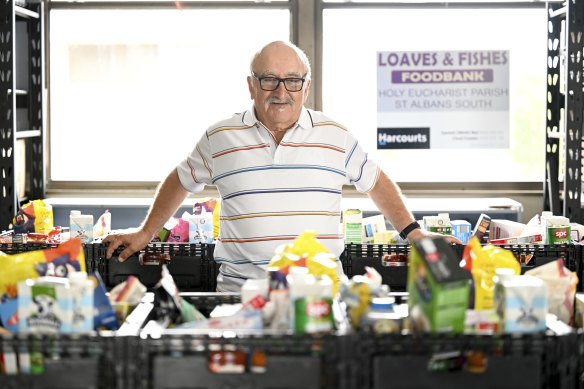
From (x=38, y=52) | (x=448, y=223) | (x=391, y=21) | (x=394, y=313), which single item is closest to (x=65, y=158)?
(x=38, y=52)

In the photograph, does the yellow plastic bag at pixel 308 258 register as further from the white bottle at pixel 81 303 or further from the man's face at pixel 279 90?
the man's face at pixel 279 90

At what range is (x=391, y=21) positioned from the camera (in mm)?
6398

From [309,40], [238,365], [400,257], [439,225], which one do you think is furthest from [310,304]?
[309,40]

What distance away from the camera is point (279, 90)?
332 centimetres

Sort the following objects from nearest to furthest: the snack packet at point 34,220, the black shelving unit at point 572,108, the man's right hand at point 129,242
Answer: the man's right hand at point 129,242, the snack packet at point 34,220, the black shelving unit at point 572,108

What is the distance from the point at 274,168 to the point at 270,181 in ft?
0.18

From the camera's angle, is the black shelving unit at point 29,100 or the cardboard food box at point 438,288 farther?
the black shelving unit at point 29,100

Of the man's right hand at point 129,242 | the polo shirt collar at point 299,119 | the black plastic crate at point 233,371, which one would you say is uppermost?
the polo shirt collar at point 299,119

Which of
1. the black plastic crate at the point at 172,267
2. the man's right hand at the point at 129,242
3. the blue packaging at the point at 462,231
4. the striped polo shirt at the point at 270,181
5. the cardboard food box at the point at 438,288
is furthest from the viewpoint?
the blue packaging at the point at 462,231

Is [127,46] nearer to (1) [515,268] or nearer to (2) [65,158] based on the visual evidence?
(2) [65,158]

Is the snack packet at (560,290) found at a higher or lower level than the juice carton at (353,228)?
lower

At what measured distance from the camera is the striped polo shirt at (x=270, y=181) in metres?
3.28

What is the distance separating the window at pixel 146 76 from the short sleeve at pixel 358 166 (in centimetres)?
303

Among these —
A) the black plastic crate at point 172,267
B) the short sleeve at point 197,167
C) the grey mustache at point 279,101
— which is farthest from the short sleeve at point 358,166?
the black plastic crate at point 172,267
